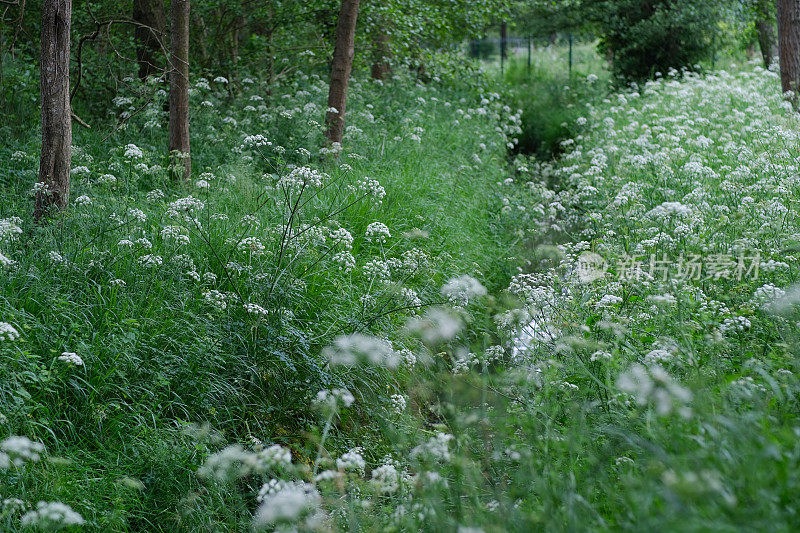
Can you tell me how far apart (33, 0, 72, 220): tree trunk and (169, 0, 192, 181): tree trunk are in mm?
1717

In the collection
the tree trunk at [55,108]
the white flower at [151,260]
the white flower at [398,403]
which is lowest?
the white flower at [398,403]

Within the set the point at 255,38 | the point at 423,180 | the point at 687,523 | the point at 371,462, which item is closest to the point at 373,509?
the point at 371,462

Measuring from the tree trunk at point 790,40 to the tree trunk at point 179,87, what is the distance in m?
9.38

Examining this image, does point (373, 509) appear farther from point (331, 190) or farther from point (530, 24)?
point (530, 24)

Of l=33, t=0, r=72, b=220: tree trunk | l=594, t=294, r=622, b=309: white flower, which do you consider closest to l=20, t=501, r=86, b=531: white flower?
l=594, t=294, r=622, b=309: white flower

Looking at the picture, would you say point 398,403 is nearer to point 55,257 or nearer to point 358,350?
point 358,350

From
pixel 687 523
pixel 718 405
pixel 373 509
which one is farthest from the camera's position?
pixel 373 509

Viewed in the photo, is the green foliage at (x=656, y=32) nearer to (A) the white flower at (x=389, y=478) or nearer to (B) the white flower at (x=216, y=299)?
(B) the white flower at (x=216, y=299)

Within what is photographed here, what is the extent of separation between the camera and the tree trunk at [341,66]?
31.1ft

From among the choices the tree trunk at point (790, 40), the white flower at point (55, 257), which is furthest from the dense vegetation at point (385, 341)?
the tree trunk at point (790, 40)

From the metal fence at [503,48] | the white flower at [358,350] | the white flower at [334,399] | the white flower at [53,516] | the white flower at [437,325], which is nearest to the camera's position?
the white flower at [53,516]

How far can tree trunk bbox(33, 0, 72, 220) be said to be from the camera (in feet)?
20.2

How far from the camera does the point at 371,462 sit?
4680mm

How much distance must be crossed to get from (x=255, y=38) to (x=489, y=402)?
9492 mm
